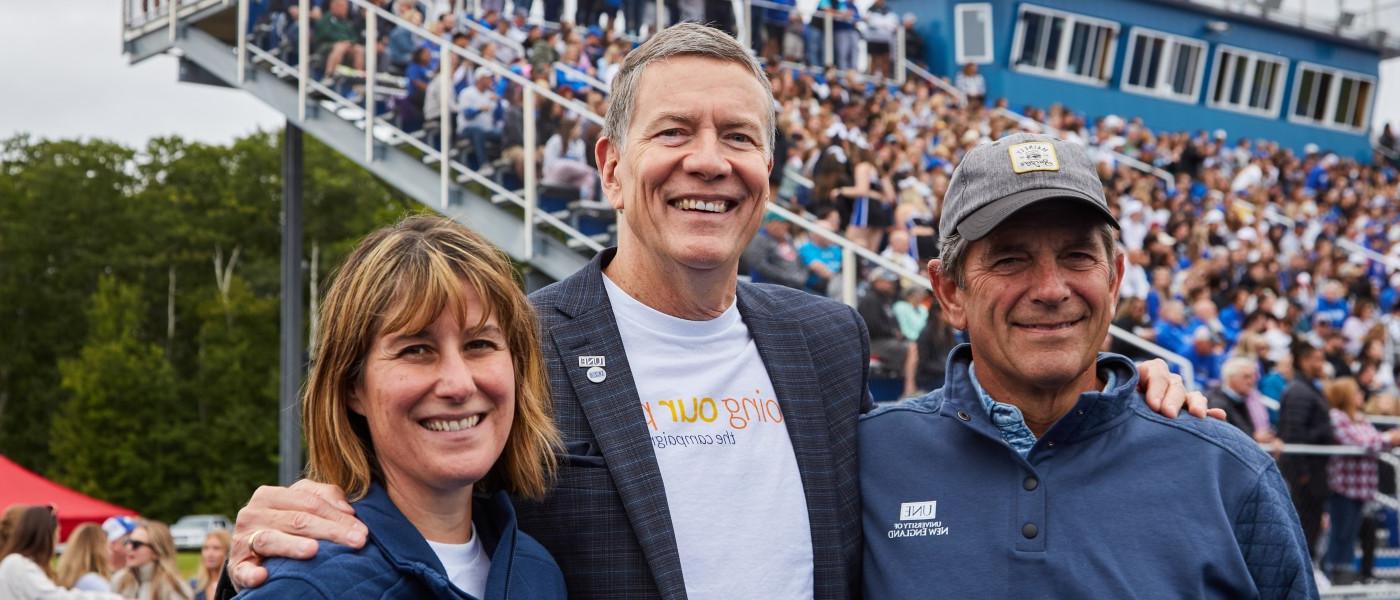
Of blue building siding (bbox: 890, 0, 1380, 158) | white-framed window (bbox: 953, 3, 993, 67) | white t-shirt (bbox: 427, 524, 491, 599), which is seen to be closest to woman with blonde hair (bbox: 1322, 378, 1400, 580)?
white t-shirt (bbox: 427, 524, 491, 599)

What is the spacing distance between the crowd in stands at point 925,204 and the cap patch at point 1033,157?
18.1 ft

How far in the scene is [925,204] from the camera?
11.8 meters

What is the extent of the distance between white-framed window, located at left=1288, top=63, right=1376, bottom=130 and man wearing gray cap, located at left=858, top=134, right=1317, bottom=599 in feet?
A: 124

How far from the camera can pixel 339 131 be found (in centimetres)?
1327

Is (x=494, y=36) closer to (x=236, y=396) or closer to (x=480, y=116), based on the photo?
(x=480, y=116)

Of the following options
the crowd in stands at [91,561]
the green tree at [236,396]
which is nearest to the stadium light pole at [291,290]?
the crowd in stands at [91,561]

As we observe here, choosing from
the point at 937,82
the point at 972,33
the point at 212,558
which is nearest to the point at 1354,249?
the point at 937,82

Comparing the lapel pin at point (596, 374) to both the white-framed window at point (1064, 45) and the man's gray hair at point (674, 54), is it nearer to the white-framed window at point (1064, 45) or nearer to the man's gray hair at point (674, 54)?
the man's gray hair at point (674, 54)

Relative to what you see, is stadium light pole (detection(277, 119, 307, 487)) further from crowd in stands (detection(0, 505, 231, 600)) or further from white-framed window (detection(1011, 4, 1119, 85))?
white-framed window (detection(1011, 4, 1119, 85))

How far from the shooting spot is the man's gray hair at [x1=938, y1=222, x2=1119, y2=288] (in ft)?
8.55

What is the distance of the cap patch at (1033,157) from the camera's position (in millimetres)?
2564

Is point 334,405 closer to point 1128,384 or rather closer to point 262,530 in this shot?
point 262,530

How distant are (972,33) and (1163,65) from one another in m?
6.00

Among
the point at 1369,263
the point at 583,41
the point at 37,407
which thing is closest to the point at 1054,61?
the point at 1369,263
